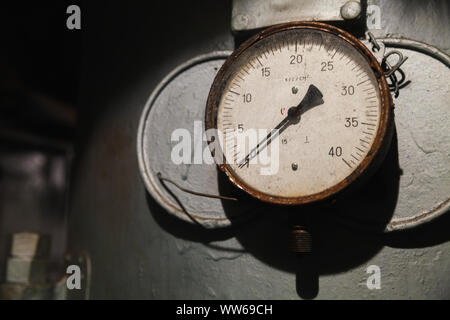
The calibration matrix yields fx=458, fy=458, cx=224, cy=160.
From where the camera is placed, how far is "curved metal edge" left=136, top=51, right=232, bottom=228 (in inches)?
46.6

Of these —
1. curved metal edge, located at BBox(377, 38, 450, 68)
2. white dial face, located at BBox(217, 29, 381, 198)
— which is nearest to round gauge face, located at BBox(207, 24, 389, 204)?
white dial face, located at BBox(217, 29, 381, 198)

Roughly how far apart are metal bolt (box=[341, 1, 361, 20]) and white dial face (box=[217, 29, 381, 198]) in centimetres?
9

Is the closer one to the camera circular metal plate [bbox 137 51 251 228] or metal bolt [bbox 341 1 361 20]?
metal bolt [bbox 341 1 361 20]

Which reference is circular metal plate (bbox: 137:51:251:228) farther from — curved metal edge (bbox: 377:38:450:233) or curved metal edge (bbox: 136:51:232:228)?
curved metal edge (bbox: 377:38:450:233)

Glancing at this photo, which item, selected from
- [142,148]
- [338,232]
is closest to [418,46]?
[338,232]

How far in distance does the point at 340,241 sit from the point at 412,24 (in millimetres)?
552

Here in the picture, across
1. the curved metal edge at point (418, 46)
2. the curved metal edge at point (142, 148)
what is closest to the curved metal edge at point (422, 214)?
the curved metal edge at point (418, 46)

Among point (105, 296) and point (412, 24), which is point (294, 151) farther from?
point (105, 296)

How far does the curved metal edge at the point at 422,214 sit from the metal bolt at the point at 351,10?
0.09m

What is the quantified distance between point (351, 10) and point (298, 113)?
28cm

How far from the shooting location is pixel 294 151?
1031 mm

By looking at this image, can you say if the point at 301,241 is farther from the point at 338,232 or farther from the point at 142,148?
the point at 142,148

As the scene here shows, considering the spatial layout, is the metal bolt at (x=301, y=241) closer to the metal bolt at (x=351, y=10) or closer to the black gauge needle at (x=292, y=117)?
the black gauge needle at (x=292, y=117)
